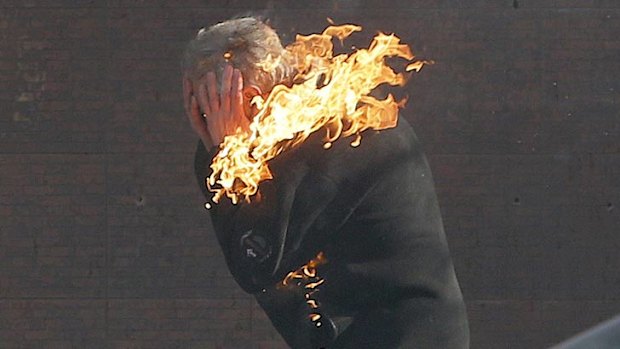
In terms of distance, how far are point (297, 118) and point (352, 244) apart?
361 millimetres

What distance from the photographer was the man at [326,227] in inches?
129

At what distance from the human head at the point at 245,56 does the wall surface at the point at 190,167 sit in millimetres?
3745

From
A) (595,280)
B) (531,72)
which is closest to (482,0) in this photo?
(531,72)

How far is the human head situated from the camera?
3340 mm

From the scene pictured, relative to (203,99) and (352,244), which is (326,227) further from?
(203,99)

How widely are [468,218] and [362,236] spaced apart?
3.83 m

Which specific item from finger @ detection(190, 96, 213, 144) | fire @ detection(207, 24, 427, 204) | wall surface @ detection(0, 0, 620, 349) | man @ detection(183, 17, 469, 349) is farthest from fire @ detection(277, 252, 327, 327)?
wall surface @ detection(0, 0, 620, 349)

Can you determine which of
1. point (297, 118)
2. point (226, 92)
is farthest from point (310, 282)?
point (226, 92)

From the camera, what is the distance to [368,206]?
3336mm

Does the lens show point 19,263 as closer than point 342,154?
No

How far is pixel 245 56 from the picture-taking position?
3.35 metres

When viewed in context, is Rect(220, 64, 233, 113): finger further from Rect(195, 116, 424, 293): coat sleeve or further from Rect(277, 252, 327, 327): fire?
Rect(277, 252, 327, 327): fire

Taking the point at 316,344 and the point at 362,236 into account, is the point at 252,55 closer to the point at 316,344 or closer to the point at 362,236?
the point at 362,236

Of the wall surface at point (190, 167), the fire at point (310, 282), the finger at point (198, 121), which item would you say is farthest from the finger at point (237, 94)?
the wall surface at point (190, 167)
